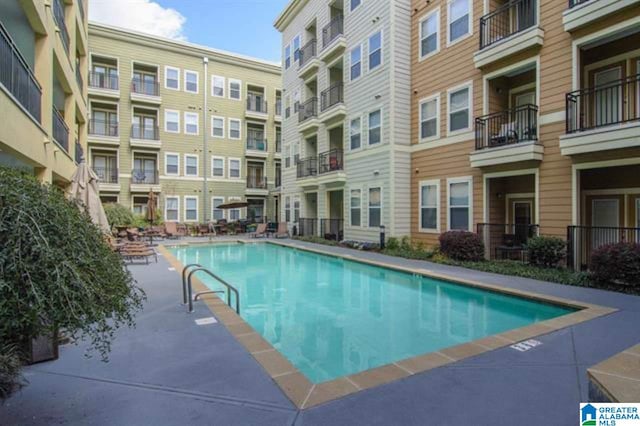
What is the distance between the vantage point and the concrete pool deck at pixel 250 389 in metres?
2.91

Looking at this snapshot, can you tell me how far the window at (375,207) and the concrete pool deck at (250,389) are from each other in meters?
10.2

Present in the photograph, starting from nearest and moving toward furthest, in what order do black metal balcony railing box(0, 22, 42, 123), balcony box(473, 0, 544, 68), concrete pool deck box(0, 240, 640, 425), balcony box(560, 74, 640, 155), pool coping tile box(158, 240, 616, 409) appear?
concrete pool deck box(0, 240, 640, 425) → pool coping tile box(158, 240, 616, 409) → black metal balcony railing box(0, 22, 42, 123) → balcony box(560, 74, 640, 155) → balcony box(473, 0, 544, 68)

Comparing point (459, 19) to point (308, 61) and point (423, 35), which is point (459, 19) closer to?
point (423, 35)

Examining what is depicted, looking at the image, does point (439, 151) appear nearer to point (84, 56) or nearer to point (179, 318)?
point (179, 318)

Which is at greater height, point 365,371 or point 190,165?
point 190,165

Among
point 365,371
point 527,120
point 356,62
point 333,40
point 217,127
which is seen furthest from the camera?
point 217,127

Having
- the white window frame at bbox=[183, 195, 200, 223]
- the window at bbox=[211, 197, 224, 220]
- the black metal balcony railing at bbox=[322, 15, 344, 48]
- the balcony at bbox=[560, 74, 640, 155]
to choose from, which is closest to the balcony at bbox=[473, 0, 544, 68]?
the balcony at bbox=[560, 74, 640, 155]

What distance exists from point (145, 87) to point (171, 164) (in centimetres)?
543

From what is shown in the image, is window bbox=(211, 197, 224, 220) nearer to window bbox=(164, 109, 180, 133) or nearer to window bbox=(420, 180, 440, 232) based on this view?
window bbox=(164, 109, 180, 133)

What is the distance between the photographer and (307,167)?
20.5m

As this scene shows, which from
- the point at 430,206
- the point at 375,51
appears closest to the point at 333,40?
the point at 375,51

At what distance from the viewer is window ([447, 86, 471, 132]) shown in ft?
40.6

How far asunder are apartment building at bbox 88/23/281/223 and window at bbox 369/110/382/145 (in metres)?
14.9
